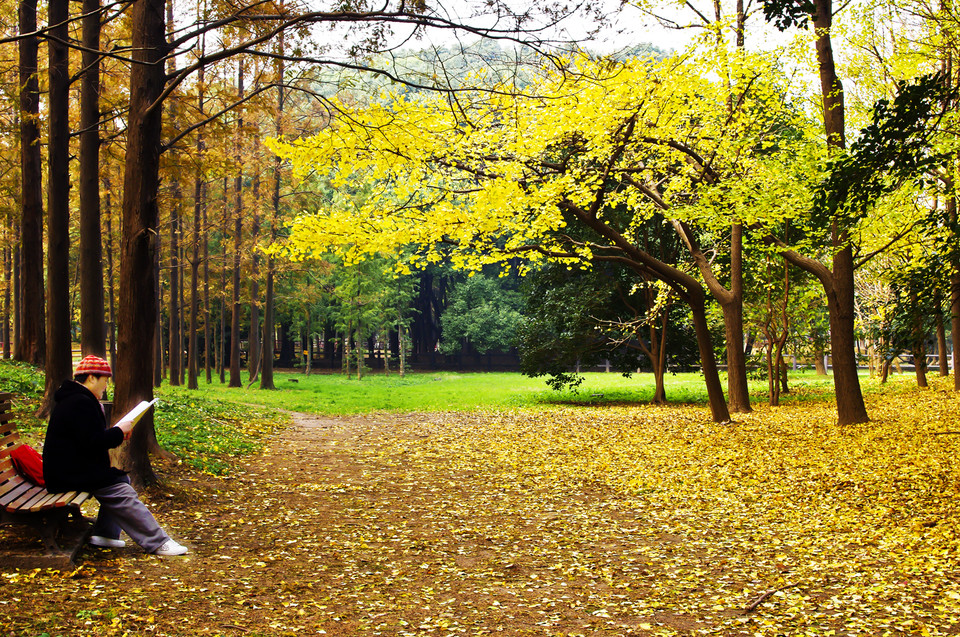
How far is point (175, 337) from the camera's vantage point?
25375 millimetres

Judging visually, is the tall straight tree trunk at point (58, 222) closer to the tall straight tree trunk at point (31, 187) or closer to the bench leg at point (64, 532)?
the tall straight tree trunk at point (31, 187)

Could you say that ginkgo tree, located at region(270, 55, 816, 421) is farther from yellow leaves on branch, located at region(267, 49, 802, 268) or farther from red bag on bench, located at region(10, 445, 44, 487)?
red bag on bench, located at region(10, 445, 44, 487)

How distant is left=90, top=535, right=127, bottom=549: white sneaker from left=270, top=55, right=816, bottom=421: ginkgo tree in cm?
591

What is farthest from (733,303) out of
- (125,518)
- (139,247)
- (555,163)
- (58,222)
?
(125,518)

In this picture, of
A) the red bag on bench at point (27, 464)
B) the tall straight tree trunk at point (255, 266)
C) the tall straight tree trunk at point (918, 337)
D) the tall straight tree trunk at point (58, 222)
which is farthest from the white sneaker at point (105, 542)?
the tall straight tree trunk at point (255, 266)

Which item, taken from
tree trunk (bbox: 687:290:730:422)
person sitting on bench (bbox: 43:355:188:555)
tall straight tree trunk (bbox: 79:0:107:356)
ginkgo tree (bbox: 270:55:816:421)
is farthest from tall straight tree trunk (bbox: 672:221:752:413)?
person sitting on bench (bbox: 43:355:188:555)

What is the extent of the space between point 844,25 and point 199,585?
14.7 metres

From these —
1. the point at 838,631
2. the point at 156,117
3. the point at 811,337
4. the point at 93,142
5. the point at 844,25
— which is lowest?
the point at 838,631

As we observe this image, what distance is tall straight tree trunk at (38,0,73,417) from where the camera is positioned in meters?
9.73

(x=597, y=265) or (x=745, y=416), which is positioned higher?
(x=597, y=265)

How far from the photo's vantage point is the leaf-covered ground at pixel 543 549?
4.09 meters

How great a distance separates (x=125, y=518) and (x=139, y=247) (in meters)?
2.69

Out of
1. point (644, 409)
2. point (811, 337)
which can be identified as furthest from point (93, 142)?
point (811, 337)

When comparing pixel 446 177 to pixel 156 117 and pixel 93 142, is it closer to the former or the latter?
pixel 93 142
